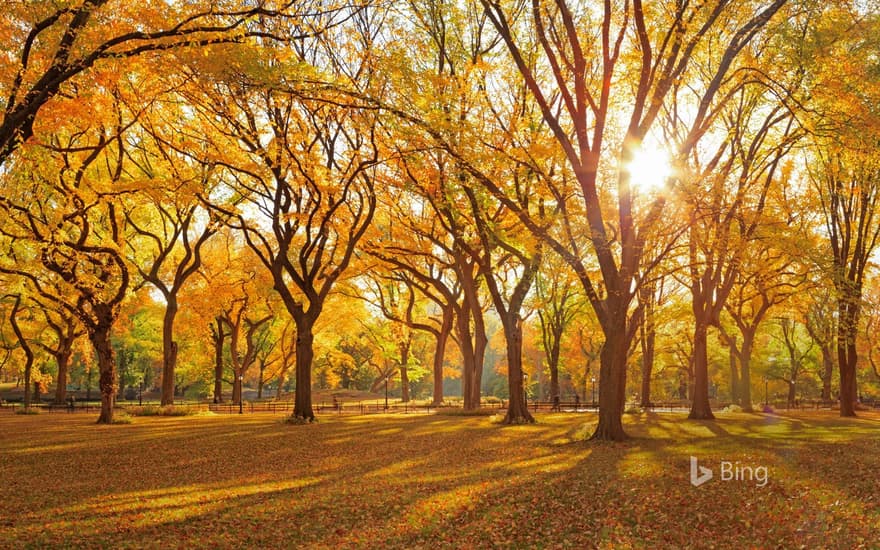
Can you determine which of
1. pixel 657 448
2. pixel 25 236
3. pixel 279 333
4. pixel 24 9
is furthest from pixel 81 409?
pixel 657 448

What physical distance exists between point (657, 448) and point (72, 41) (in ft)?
51.7

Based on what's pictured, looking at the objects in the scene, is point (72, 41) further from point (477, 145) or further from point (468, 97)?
point (468, 97)

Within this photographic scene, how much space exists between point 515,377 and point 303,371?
28.8 ft

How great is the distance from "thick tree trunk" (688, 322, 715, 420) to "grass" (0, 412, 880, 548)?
744 cm

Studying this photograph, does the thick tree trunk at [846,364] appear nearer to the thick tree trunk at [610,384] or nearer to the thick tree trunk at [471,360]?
the thick tree trunk at [610,384]

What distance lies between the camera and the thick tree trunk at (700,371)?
26.6 metres

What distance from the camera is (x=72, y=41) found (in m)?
12.4

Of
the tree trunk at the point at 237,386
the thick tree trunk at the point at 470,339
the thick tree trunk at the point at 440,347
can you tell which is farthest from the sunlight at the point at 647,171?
the tree trunk at the point at 237,386

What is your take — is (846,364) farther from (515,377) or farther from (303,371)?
(303,371)

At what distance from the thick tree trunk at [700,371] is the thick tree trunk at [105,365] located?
24546 millimetres

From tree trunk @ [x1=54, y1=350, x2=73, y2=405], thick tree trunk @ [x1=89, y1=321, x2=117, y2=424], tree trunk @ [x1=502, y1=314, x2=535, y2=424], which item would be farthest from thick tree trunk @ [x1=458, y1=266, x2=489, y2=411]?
tree trunk @ [x1=54, y1=350, x2=73, y2=405]

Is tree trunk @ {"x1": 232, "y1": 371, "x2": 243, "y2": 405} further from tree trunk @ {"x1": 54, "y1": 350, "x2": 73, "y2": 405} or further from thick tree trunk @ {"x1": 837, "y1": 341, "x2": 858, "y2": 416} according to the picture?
thick tree trunk @ {"x1": 837, "y1": 341, "x2": 858, "y2": 416}

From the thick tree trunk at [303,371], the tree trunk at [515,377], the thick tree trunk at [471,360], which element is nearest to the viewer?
the tree trunk at [515,377]

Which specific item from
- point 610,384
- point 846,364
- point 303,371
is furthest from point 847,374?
point 303,371
